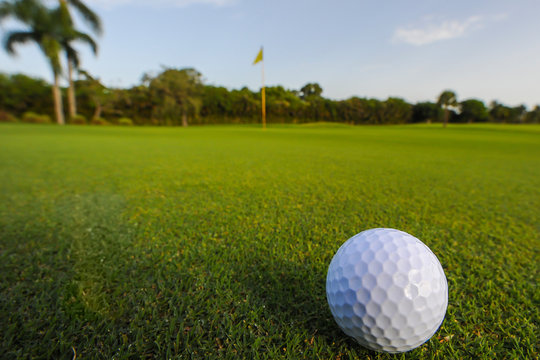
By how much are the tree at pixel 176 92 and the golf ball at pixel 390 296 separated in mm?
29920

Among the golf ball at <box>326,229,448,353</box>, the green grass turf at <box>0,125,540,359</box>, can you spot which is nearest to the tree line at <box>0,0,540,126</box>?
the green grass turf at <box>0,125,540,359</box>

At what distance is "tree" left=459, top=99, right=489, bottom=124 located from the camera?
40594mm

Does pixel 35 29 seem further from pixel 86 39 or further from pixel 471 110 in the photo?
pixel 471 110

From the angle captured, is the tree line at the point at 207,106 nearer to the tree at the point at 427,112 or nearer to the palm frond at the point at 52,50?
the tree at the point at 427,112

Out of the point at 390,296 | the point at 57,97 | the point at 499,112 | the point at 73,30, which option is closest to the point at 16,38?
the point at 73,30

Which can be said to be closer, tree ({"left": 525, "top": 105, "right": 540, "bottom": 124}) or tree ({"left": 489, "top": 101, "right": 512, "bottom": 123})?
Result: tree ({"left": 525, "top": 105, "right": 540, "bottom": 124})

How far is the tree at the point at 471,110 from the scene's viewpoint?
40594mm

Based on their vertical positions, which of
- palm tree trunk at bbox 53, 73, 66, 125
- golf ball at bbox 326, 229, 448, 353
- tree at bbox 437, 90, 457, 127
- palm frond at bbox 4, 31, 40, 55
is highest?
palm frond at bbox 4, 31, 40, 55

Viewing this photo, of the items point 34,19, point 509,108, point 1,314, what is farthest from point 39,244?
point 509,108

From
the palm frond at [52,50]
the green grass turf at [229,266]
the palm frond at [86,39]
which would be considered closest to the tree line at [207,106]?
the palm frond at [52,50]

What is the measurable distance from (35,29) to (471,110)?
5581 centimetres

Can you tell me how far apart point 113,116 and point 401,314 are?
36801 millimetres

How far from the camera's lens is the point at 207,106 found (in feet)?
116

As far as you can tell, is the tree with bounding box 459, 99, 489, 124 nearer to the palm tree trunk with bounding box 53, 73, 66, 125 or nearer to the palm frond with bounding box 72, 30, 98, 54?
the palm frond with bounding box 72, 30, 98, 54
